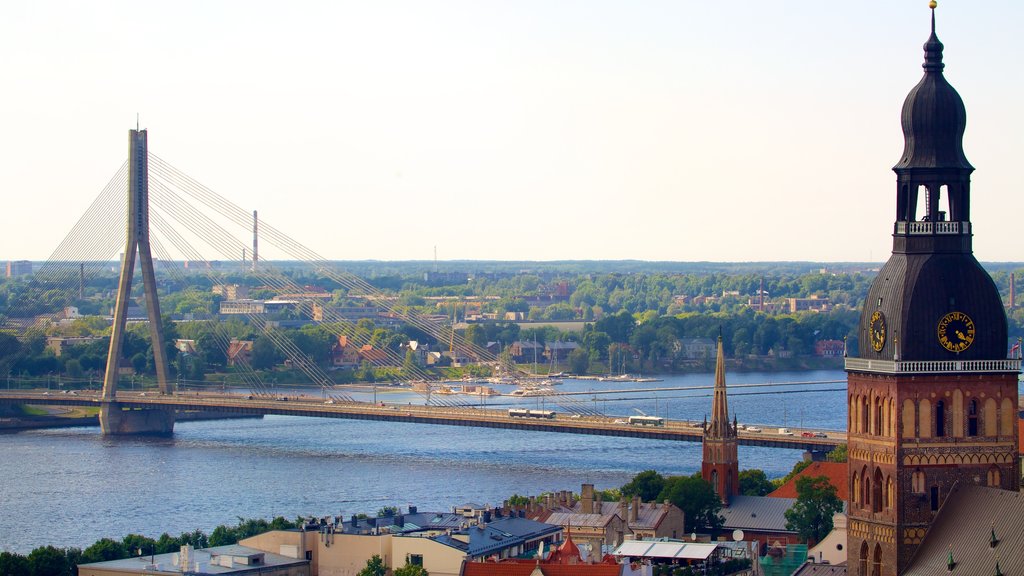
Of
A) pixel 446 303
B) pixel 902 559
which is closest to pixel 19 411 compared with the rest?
pixel 902 559

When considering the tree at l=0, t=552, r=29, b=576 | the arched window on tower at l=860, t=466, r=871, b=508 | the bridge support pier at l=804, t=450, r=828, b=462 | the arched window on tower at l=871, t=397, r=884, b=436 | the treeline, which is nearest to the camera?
the arched window on tower at l=871, t=397, r=884, b=436

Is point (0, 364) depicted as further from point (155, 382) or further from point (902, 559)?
point (902, 559)

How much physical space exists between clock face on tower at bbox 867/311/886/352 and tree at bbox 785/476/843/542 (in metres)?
12.6

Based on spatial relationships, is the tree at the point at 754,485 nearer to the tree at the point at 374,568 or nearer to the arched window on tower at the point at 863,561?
the tree at the point at 374,568

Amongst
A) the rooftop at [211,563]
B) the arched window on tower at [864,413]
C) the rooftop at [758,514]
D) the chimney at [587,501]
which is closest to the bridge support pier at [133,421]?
the rooftop at [758,514]

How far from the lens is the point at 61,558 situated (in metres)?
34.8

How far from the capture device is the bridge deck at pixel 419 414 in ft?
204

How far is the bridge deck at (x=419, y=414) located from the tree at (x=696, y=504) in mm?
19347

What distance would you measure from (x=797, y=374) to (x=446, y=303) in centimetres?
5860

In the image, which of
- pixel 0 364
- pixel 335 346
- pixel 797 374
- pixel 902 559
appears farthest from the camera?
pixel 797 374

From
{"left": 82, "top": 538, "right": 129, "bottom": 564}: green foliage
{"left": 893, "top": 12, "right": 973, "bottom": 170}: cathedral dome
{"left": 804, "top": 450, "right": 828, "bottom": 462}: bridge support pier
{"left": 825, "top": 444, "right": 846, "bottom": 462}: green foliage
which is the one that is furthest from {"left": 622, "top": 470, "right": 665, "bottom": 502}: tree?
{"left": 893, "top": 12, "right": 973, "bottom": 170}: cathedral dome

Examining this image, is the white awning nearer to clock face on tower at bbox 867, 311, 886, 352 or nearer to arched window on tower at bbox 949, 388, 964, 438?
clock face on tower at bbox 867, 311, 886, 352

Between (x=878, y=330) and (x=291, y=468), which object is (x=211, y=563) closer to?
(x=878, y=330)

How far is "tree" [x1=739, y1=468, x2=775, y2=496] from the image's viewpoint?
44719 millimetres
